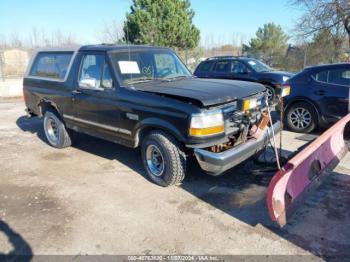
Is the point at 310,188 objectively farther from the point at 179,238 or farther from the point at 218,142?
the point at 179,238

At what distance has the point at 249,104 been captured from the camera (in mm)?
4453

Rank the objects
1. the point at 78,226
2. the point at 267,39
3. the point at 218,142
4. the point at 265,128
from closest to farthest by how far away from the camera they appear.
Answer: the point at 78,226 → the point at 218,142 → the point at 265,128 → the point at 267,39

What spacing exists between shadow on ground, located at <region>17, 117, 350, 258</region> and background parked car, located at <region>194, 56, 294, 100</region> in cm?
606

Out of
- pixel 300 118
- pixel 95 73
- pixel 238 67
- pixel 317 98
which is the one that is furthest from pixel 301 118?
pixel 238 67

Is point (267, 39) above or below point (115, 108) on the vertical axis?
above

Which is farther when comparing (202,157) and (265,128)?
(265,128)

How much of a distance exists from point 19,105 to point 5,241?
1136cm

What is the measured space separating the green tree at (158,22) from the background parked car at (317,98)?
12804mm

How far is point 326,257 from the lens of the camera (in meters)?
3.05

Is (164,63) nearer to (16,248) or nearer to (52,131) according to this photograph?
(52,131)

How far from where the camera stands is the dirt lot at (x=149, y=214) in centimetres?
333

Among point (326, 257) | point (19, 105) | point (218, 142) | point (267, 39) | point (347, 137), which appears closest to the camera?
point (326, 257)

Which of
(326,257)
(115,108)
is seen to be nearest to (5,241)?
(115,108)

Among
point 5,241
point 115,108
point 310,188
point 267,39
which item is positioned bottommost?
point 5,241
